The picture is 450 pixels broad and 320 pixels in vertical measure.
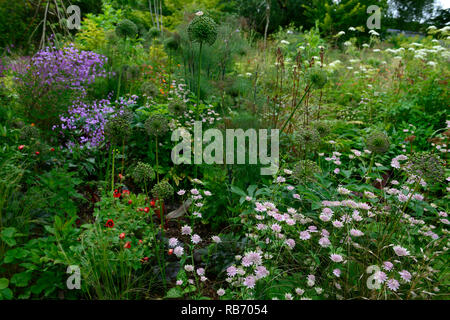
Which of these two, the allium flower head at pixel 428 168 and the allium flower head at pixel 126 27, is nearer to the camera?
the allium flower head at pixel 428 168

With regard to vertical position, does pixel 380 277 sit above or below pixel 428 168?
below

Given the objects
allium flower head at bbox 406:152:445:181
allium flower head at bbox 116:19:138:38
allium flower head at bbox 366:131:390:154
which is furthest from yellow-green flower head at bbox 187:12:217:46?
allium flower head at bbox 406:152:445:181

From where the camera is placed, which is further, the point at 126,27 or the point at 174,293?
the point at 126,27

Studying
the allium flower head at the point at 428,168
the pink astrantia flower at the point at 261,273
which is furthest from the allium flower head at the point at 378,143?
the pink astrantia flower at the point at 261,273

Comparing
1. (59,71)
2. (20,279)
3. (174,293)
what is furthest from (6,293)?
(59,71)

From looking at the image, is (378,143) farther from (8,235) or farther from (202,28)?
(8,235)

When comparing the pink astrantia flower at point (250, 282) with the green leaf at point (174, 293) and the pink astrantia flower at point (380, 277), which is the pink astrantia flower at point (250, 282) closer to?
the green leaf at point (174, 293)

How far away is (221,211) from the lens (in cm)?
253

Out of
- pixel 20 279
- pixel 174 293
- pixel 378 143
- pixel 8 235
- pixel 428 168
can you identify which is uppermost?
pixel 378 143

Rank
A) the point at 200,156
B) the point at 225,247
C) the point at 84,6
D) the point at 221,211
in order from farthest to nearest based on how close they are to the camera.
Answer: the point at 84,6
the point at 200,156
the point at 221,211
the point at 225,247
